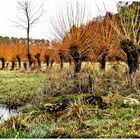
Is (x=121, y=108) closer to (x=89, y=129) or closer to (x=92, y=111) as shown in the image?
(x=92, y=111)

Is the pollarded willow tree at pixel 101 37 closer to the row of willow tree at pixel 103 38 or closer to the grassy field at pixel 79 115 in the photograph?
the row of willow tree at pixel 103 38

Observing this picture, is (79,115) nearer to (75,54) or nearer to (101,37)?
(75,54)

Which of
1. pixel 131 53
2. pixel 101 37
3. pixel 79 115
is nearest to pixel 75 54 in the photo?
pixel 131 53

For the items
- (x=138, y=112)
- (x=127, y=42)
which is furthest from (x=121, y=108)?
(x=127, y=42)

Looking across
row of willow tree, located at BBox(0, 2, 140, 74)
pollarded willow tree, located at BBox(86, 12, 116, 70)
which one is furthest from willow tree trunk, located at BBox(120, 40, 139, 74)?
pollarded willow tree, located at BBox(86, 12, 116, 70)

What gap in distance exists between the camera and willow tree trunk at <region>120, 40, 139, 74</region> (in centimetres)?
1431

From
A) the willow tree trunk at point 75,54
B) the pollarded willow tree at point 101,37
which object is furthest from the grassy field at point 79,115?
the pollarded willow tree at point 101,37

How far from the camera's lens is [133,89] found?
12.3 m

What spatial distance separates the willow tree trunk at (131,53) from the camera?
14.3 m

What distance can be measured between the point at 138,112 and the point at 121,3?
15.4 meters

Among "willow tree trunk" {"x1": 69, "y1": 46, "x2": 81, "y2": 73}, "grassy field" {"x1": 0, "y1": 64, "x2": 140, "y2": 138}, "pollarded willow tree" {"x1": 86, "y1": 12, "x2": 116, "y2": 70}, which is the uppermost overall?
"pollarded willow tree" {"x1": 86, "y1": 12, "x2": 116, "y2": 70}

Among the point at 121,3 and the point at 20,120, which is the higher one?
the point at 121,3

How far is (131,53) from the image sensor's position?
569 inches

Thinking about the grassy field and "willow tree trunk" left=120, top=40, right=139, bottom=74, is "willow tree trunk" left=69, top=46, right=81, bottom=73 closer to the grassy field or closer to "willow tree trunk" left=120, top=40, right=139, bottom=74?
"willow tree trunk" left=120, top=40, right=139, bottom=74
